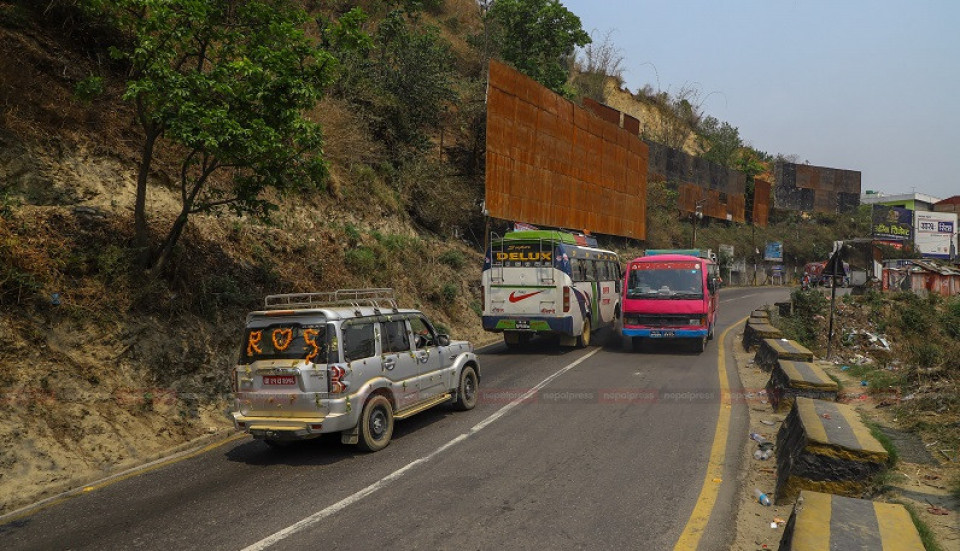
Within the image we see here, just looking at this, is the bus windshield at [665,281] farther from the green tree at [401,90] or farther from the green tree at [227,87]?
the green tree at [401,90]

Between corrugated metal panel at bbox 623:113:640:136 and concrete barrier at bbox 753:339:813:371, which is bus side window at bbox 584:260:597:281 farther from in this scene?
corrugated metal panel at bbox 623:113:640:136

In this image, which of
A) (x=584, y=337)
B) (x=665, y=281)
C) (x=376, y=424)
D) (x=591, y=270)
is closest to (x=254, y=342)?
(x=376, y=424)

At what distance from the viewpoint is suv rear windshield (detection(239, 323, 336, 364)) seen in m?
7.59

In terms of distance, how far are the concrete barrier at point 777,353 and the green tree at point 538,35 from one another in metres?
28.8

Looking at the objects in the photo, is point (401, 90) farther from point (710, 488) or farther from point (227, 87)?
point (710, 488)

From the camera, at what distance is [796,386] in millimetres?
9320

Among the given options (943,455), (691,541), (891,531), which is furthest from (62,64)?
(943,455)

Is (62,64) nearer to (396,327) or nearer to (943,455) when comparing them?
(396,327)

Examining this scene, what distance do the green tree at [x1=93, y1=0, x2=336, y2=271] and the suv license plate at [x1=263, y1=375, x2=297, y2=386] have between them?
369 cm

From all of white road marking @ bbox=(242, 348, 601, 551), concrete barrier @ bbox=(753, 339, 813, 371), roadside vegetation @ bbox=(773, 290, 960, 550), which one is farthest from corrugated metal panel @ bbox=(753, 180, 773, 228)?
white road marking @ bbox=(242, 348, 601, 551)

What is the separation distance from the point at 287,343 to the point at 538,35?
35557 mm

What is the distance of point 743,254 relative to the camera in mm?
65875

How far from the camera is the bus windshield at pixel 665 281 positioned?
54.1 ft

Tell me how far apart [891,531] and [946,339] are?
69.4 feet
